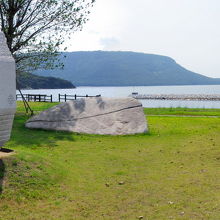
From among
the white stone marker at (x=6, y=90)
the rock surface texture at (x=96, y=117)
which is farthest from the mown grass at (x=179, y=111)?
the white stone marker at (x=6, y=90)

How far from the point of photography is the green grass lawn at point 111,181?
6.45m

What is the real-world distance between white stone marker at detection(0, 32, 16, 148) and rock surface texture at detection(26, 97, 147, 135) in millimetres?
7923

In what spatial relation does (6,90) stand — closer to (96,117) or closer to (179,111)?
(96,117)

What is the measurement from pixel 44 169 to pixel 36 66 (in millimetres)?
15955

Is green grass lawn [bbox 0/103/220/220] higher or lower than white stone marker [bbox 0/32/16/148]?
lower

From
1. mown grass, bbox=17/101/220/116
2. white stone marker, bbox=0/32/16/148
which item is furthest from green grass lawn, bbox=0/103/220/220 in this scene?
mown grass, bbox=17/101/220/116

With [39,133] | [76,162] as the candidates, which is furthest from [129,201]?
[39,133]

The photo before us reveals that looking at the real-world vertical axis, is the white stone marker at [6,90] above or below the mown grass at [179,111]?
above

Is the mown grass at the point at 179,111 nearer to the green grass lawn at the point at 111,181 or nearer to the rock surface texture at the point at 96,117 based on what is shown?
the rock surface texture at the point at 96,117

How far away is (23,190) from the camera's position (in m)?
7.16

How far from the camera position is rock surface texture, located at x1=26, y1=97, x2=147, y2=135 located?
615 inches

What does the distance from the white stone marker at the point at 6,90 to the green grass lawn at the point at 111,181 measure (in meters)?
0.86

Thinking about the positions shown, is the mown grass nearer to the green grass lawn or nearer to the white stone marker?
the green grass lawn

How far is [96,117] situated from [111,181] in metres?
7.86
